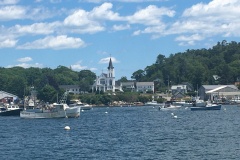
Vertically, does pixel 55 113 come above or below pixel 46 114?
above

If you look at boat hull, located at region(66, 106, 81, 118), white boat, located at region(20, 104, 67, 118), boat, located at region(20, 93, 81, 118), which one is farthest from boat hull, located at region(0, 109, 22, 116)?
boat hull, located at region(66, 106, 81, 118)

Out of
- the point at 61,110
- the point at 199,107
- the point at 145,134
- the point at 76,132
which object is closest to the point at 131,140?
the point at 145,134

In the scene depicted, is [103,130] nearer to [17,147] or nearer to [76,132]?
[76,132]

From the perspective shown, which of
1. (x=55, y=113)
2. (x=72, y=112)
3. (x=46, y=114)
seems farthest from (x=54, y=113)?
(x=72, y=112)

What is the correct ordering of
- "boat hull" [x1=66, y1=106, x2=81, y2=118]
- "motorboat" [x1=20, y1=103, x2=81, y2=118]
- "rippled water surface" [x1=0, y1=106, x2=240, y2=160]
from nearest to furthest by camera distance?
"rippled water surface" [x1=0, y1=106, x2=240, y2=160] < "motorboat" [x1=20, y1=103, x2=81, y2=118] < "boat hull" [x1=66, y1=106, x2=81, y2=118]

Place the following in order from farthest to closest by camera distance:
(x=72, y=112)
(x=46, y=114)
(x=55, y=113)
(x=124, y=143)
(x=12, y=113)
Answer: (x=12, y=113), (x=72, y=112), (x=46, y=114), (x=55, y=113), (x=124, y=143)

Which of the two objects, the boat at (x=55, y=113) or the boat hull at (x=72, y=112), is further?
the boat hull at (x=72, y=112)

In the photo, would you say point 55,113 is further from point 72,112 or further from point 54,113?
point 72,112

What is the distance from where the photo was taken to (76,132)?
243 ft

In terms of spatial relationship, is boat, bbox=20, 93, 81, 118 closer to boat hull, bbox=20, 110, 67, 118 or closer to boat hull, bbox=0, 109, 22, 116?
boat hull, bbox=20, 110, 67, 118

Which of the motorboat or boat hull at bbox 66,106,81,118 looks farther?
boat hull at bbox 66,106,81,118

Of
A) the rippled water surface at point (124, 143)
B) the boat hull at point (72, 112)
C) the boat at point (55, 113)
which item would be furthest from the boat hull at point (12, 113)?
the rippled water surface at point (124, 143)

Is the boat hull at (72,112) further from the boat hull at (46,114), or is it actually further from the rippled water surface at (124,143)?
the rippled water surface at (124,143)

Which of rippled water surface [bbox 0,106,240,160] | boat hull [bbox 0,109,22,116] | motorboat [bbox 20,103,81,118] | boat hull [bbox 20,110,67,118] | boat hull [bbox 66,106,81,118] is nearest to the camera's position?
rippled water surface [bbox 0,106,240,160]
